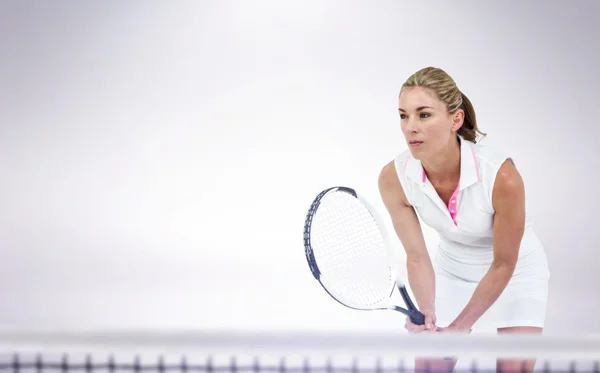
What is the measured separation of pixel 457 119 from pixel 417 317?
65 centimetres

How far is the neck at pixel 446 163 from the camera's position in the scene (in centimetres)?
246

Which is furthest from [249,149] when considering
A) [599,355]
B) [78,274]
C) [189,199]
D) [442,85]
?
[599,355]

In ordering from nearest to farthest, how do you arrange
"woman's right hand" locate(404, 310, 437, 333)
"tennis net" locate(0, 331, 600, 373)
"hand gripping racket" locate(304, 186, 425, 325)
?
"tennis net" locate(0, 331, 600, 373) < "woman's right hand" locate(404, 310, 437, 333) < "hand gripping racket" locate(304, 186, 425, 325)

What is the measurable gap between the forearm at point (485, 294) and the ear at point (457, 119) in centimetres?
44

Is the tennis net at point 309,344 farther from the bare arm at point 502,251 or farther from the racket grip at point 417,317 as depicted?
the bare arm at point 502,251

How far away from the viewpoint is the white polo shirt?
239 cm

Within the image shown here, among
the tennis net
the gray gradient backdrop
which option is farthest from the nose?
the gray gradient backdrop

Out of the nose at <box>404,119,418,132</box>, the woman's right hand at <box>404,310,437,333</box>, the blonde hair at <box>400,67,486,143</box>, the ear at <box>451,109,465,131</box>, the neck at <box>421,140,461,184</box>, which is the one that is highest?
the blonde hair at <box>400,67,486,143</box>

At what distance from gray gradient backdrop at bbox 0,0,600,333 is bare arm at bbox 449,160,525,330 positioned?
234 cm

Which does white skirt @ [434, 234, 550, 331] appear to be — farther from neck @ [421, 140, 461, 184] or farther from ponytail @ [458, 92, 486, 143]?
ponytail @ [458, 92, 486, 143]

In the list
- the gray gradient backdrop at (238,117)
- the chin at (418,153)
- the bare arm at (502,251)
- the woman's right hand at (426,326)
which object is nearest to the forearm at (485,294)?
the bare arm at (502,251)

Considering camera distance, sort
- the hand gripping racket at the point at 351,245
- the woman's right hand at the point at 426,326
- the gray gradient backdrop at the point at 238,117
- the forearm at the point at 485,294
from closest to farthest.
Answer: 1. the woman's right hand at the point at 426,326
2. the forearm at the point at 485,294
3. the hand gripping racket at the point at 351,245
4. the gray gradient backdrop at the point at 238,117

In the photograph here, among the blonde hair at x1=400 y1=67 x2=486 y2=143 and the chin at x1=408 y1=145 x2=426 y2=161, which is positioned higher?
the blonde hair at x1=400 y1=67 x2=486 y2=143

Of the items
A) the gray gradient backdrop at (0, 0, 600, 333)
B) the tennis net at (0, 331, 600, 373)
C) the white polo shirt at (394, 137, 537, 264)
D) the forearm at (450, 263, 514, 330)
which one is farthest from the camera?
the gray gradient backdrop at (0, 0, 600, 333)
